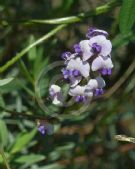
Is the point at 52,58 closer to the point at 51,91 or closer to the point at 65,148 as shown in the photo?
the point at 65,148

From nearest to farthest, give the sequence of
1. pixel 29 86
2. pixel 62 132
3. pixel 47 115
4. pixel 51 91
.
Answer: pixel 51 91 < pixel 47 115 < pixel 29 86 < pixel 62 132

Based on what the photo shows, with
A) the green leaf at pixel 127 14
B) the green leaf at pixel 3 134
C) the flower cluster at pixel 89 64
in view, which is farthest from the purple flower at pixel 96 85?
the green leaf at pixel 3 134

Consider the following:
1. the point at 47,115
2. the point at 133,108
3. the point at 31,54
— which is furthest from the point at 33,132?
the point at 133,108

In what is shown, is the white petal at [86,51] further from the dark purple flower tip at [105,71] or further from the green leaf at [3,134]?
the green leaf at [3,134]

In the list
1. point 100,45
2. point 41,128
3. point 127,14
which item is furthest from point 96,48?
point 41,128

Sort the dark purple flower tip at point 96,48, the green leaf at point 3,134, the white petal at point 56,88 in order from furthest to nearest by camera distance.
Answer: the green leaf at point 3,134
the white petal at point 56,88
the dark purple flower tip at point 96,48

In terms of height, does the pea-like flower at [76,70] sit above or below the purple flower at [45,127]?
above

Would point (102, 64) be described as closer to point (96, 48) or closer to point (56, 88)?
point (96, 48)

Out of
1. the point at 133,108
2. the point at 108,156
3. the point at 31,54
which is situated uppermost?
the point at 31,54
